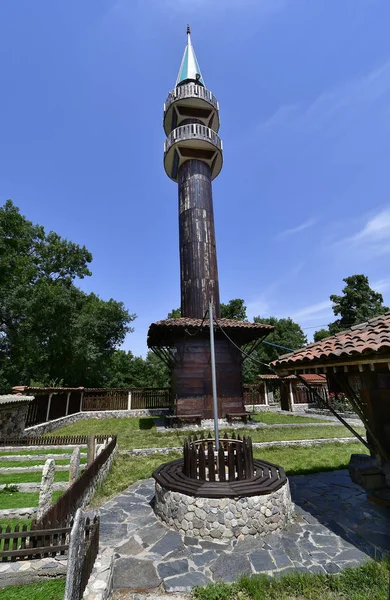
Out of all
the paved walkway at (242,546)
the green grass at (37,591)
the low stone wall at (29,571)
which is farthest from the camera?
the paved walkway at (242,546)

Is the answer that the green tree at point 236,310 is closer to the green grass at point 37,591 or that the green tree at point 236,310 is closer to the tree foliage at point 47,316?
the tree foliage at point 47,316

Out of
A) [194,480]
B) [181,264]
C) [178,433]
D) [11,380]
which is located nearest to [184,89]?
[181,264]

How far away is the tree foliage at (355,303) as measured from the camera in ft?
110

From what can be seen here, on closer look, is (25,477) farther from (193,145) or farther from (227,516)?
(193,145)

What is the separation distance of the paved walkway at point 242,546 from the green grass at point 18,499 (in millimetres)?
1628

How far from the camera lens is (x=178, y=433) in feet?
41.8

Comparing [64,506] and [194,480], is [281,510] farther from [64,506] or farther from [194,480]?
[64,506]

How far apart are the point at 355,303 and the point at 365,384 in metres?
32.6

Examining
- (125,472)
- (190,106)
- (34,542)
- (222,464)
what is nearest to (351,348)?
(222,464)

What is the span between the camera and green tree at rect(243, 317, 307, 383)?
35188 mm

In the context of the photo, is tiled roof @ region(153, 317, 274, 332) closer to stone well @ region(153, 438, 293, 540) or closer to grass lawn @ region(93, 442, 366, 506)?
grass lawn @ region(93, 442, 366, 506)

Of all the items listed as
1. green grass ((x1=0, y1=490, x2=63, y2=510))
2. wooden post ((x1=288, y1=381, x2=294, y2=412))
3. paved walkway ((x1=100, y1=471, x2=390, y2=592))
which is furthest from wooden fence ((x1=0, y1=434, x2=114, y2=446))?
wooden post ((x1=288, y1=381, x2=294, y2=412))

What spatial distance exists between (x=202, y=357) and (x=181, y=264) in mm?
6111

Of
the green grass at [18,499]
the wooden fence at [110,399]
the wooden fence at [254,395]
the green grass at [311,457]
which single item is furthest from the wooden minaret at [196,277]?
the wooden fence at [254,395]
